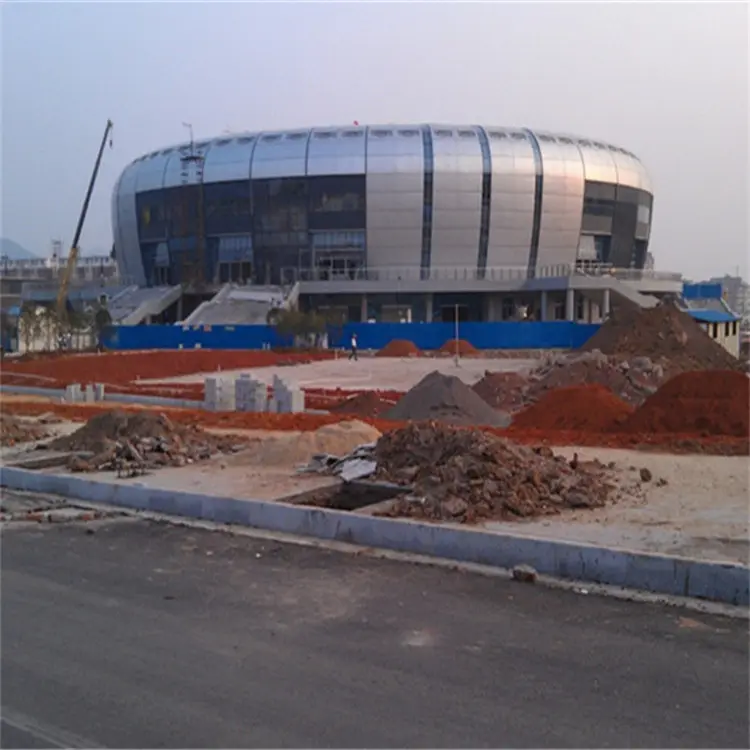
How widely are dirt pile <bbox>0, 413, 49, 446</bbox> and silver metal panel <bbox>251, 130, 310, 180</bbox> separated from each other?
52.2 m

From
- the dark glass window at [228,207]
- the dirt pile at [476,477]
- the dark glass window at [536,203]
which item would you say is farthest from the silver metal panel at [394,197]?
the dirt pile at [476,477]

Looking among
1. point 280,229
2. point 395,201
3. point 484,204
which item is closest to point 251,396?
point 395,201

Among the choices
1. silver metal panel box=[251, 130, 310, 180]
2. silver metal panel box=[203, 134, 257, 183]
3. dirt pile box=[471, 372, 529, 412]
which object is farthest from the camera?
silver metal panel box=[203, 134, 257, 183]

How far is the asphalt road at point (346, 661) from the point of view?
466 cm

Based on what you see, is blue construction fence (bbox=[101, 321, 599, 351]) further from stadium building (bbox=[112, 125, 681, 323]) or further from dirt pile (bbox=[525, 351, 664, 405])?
dirt pile (bbox=[525, 351, 664, 405])

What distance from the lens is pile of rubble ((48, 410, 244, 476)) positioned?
517 inches

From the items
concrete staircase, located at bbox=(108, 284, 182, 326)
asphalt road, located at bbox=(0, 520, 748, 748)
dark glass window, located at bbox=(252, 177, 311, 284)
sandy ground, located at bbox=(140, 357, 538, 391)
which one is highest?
dark glass window, located at bbox=(252, 177, 311, 284)

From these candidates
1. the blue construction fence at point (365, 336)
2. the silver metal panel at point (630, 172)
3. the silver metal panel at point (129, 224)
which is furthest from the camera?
the silver metal panel at point (129, 224)

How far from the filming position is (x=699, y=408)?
1620 centimetres

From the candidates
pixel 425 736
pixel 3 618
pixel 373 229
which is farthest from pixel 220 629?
pixel 373 229

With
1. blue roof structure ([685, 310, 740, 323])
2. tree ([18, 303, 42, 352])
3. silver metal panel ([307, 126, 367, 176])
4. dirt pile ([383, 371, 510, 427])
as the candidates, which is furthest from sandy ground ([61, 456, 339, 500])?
silver metal panel ([307, 126, 367, 176])

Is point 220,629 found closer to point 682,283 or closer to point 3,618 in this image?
point 3,618

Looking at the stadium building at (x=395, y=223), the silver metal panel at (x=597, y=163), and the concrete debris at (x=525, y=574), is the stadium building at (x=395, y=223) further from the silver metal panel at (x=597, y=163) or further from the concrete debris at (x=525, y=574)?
the concrete debris at (x=525, y=574)

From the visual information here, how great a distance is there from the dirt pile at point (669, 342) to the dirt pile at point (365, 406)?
12.8 m
